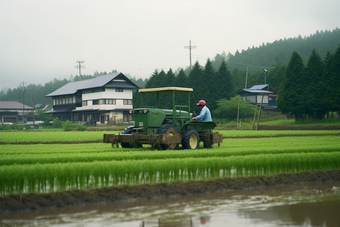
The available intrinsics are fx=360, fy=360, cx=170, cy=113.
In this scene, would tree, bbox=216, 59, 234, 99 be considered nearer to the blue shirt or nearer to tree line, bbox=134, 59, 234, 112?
tree line, bbox=134, 59, 234, 112

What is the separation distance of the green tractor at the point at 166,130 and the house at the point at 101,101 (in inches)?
1808

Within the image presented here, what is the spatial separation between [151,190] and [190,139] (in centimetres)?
706

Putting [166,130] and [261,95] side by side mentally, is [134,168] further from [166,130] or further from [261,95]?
[261,95]

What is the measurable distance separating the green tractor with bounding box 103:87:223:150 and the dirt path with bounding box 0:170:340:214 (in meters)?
4.76

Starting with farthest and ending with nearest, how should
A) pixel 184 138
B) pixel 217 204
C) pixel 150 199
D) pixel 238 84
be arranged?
pixel 238 84, pixel 184 138, pixel 150 199, pixel 217 204

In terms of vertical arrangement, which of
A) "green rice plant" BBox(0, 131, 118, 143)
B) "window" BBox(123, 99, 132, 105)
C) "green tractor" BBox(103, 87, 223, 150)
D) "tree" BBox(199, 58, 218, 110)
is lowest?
"green rice plant" BBox(0, 131, 118, 143)

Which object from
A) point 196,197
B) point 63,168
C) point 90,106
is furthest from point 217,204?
point 90,106

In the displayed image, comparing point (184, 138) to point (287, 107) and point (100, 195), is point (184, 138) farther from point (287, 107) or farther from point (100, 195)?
point (287, 107)

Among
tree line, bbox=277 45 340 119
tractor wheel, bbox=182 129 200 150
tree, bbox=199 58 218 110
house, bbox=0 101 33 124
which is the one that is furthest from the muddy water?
house, bbox=0 101 33 124

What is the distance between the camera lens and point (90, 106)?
207ft

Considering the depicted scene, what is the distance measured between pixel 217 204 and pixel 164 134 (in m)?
6.21

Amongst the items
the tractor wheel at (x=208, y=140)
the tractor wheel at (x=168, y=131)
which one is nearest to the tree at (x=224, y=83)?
the tractor wheel at (x=208, y=140)

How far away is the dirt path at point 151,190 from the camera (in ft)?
23.7

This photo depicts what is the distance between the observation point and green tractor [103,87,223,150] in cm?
1389
